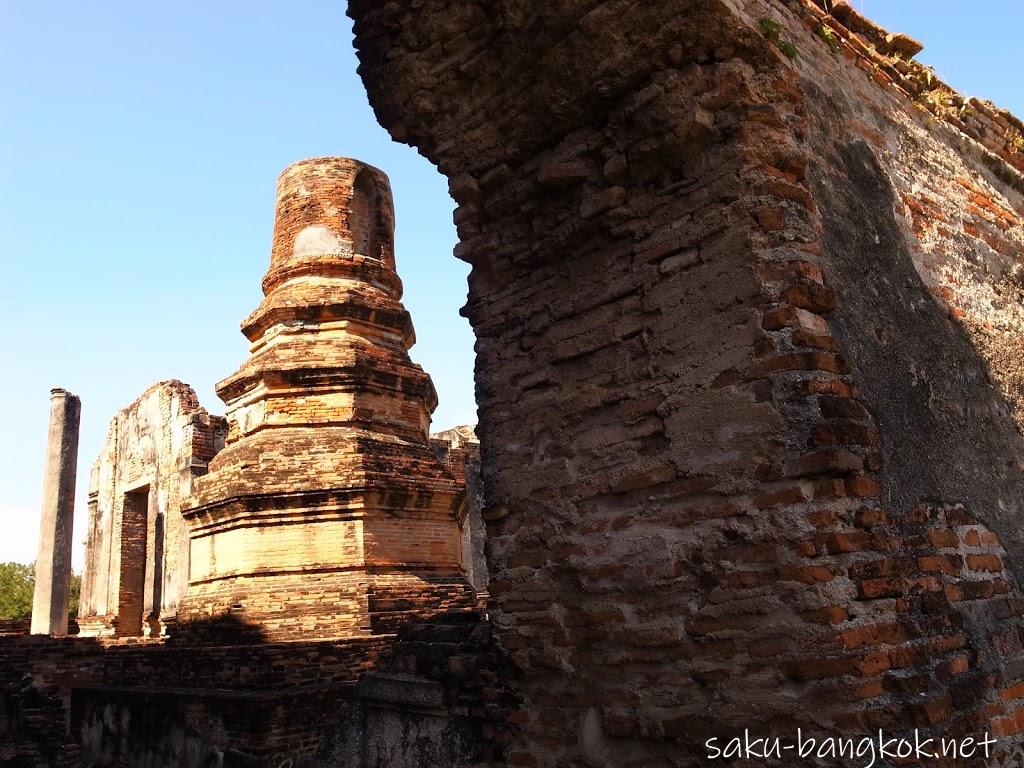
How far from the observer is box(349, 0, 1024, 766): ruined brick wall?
8.72 ft

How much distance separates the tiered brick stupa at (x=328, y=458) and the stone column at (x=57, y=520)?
7393mm

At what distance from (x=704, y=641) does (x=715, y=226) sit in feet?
4.65

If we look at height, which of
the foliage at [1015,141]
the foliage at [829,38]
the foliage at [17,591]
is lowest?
the foliage at [829,38]

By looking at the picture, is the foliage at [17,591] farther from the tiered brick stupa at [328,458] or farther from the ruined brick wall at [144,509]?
the tiered brick stupa at [328,458]

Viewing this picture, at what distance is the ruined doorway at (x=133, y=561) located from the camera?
15.2m

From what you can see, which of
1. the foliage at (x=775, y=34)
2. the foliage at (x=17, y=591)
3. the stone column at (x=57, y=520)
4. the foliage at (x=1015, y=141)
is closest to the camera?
the foliage at (x=775, y=34)

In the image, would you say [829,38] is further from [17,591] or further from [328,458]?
[17,591]

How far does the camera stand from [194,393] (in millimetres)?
14820

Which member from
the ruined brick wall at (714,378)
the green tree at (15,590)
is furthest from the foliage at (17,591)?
the ruined brick wall at (714,378)

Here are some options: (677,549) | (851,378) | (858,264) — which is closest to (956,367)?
(858,264)

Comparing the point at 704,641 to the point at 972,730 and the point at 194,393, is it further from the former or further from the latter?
the point at 194,393

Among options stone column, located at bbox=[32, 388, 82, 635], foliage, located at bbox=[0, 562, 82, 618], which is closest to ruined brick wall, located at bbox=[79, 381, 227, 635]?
stone column, located at bbox=[32, 388, 82, 635]

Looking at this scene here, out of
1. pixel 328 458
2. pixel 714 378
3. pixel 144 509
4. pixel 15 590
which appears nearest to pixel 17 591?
pixel 15 590

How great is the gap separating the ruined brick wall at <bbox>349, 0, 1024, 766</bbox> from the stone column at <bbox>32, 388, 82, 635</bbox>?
13.8 m
